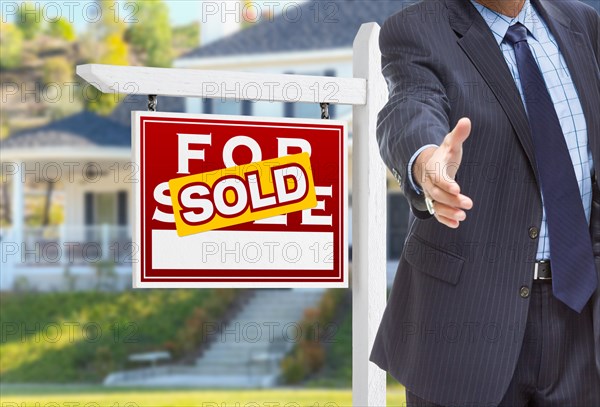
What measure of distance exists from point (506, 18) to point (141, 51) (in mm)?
24221

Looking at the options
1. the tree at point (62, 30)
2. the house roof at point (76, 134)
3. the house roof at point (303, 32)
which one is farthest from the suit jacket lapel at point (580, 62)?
the tree at point (62, 30)

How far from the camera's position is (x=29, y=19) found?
25938mm

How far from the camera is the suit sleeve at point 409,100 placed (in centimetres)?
138

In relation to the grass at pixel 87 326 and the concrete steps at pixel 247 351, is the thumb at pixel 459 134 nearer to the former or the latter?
the grass at pixel 87 326

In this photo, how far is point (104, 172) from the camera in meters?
21.4

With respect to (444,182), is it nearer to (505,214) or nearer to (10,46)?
(505,214)

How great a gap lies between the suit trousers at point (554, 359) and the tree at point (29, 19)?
24.9 meters

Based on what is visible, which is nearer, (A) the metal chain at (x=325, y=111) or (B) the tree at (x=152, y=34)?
(A) the metal chain at (x=325, y=111)

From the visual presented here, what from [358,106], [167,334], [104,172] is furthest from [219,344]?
[358,106]

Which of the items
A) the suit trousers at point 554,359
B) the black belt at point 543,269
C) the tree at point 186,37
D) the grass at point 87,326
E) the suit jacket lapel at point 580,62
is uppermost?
the tree at point 186,37

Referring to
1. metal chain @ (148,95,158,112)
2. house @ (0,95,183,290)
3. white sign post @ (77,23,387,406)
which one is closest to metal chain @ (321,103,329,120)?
white sign post @ (77,23,387,406)

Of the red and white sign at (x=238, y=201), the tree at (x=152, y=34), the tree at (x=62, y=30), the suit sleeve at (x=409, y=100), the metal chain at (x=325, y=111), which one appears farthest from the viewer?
the tree at (x=62, y=30)

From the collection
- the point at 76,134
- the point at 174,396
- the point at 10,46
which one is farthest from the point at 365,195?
the point at 10,46

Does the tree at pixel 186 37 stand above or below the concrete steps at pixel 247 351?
above
